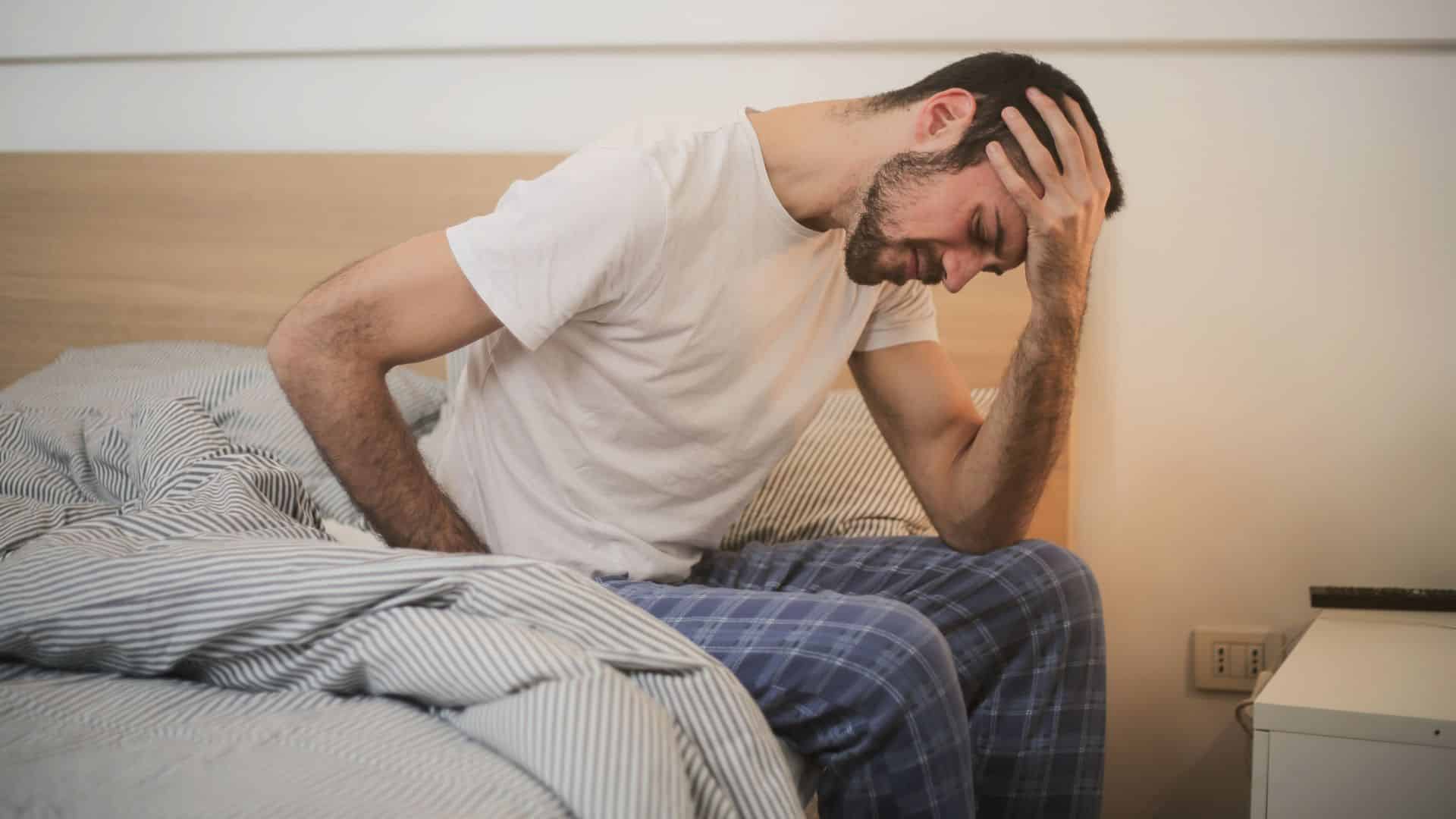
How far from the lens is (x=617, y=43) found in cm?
197

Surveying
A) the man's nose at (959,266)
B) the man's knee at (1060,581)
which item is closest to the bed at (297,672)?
the man's knee at (1060,581)

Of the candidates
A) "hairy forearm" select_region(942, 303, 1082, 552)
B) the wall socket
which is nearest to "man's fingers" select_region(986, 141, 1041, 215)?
"hairy forearm" select_region(942, 303, 1082, 552)

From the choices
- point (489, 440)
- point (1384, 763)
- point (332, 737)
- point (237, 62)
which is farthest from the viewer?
point (237, 62)

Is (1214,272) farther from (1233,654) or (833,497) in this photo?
(833,497)

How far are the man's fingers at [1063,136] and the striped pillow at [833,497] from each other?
1.52 ft

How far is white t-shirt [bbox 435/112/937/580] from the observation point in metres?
1.13

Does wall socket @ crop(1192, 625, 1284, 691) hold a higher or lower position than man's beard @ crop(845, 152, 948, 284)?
lower

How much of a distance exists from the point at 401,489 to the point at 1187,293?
1.22 m

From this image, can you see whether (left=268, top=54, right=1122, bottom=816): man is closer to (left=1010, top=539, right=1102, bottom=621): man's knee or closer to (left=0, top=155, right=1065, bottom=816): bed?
(left=1010, top=539, right=1102, bottom=621): man's knee

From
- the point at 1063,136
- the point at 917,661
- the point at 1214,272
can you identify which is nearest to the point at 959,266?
the point at 1063,136

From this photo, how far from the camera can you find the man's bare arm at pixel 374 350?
1.14 metres

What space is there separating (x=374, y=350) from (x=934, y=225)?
534 mm

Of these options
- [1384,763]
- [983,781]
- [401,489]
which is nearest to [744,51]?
[401,489]

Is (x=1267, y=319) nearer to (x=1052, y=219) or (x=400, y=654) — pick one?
(x=1052, y=219)
